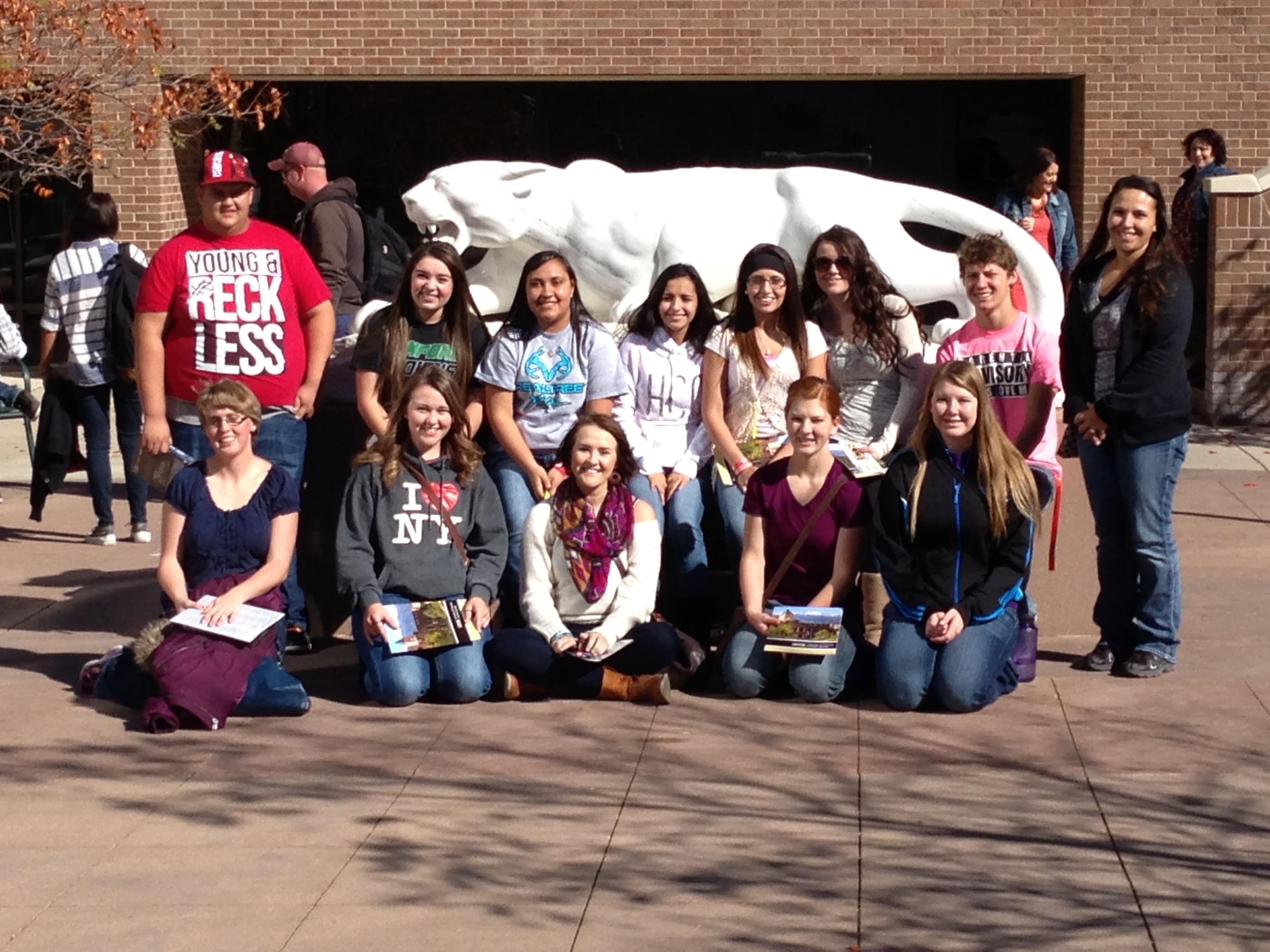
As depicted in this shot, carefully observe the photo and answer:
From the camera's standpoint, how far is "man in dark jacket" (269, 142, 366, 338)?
9.24 meters

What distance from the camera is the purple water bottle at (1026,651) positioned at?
7.00 meters

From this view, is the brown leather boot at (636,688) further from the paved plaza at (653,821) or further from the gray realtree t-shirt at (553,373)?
the gray realtree t-shirt at (553,373)

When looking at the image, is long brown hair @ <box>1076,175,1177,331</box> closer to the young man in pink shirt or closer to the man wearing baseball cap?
the young man in pink shirt

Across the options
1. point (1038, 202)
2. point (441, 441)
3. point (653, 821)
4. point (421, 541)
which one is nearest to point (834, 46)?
point (1038, 202)

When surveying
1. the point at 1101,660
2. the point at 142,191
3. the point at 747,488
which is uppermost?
the point at 142,191

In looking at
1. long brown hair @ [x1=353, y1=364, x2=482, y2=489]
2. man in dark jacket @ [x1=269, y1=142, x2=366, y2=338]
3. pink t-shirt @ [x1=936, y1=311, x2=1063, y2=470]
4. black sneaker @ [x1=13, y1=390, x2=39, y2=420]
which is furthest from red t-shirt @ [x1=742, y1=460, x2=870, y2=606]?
black sneaker @ [x1=13, y1=390, x2=39, y2=420]

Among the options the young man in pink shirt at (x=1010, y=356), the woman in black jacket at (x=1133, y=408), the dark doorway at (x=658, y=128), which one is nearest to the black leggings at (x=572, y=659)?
the young man in pink shirt at (x=1010, y=356)

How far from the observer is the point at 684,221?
30.2ft

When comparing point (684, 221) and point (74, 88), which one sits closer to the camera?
point (684, 221)

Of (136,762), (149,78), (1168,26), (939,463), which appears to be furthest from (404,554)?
(1168,26)

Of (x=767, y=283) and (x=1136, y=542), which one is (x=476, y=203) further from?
(x=1136, y=542)

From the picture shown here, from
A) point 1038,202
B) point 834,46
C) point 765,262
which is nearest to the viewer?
point 765,262

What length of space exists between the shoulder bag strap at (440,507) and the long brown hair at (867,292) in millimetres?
1724

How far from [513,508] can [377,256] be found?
2.70 meters
